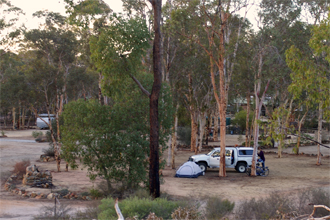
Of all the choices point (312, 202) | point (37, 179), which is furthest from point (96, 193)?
point (312, 202)

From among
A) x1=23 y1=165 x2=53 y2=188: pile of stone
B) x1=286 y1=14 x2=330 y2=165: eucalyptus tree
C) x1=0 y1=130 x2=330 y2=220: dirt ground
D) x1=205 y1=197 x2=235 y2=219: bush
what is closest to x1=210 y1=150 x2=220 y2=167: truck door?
x1=0 y1=130 x2=330 y2=220: dirt ground

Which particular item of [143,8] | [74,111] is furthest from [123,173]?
[143,8]

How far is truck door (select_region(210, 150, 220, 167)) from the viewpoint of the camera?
78.7 ft

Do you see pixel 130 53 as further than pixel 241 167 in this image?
No

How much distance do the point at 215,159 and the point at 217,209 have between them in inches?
552

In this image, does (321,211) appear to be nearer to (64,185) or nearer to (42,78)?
(64,185)

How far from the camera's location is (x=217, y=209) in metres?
10.2

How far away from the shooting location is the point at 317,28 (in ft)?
27.8

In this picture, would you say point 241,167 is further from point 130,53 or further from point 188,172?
point 130,53

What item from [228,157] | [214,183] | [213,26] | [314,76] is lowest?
[214,183]

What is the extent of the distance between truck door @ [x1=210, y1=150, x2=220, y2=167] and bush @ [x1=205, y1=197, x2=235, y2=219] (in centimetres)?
1311

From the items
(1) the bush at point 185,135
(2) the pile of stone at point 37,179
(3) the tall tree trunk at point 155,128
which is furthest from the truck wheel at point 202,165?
(1) the bush at point 185,135

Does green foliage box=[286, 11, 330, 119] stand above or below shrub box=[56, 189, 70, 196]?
above

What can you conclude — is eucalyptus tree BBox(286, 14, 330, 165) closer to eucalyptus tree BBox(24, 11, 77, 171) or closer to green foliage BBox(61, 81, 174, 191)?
green foliage BBox(61, 81, 174, 191)
